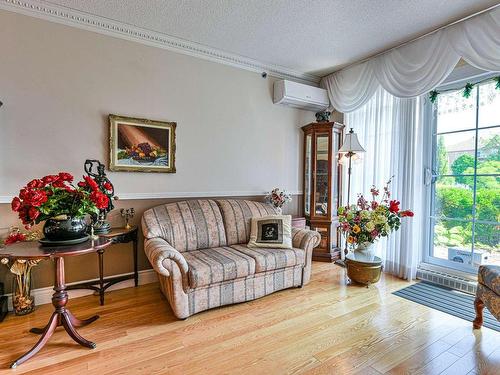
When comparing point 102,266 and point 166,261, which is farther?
point 102,266

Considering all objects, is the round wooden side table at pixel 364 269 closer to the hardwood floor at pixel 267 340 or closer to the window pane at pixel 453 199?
the hardwood floor at pixel 267 340

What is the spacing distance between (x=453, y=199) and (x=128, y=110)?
12.5 ft

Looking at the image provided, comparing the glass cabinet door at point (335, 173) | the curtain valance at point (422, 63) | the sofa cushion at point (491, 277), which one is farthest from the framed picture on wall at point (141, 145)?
the sofa cushion at point (491, 277)

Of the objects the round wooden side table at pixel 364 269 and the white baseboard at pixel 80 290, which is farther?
the round wooden side table at pixel 364 269

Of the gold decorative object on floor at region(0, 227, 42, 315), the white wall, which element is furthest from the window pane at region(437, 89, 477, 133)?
the gold decorative object on floor at region(0, 227, 42, 315)

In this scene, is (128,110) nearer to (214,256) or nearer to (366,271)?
(214,256)

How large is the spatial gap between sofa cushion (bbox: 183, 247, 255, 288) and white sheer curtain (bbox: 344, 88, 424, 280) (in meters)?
1.98

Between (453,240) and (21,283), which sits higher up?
(453,240)

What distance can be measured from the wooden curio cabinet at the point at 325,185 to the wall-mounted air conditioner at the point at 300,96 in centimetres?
35

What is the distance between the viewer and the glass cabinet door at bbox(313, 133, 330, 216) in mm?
4055

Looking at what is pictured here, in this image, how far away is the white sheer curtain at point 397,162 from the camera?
128 inches

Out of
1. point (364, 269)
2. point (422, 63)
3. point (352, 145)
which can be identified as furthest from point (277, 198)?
point (422, 63)

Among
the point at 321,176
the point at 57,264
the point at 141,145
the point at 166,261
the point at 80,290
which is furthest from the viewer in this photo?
the point at 321,176

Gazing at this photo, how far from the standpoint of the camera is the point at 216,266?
8.05 ft
